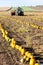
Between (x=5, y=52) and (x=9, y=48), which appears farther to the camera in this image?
(x=9, y=48)

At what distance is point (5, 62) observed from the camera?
10453 millimetres

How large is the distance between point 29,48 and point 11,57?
283 cm

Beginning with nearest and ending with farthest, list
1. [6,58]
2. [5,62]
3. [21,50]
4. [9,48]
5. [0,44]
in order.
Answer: [5,62] → [6,58] → [21,50] → [9,48] → [0,44]

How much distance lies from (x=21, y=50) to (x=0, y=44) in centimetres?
250

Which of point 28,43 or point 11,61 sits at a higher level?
point 11,61

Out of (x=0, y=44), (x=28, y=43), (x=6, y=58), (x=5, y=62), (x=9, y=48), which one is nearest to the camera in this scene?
(x=5, y=62)

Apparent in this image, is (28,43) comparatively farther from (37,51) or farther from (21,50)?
(21,50)

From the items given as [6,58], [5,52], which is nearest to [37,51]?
[5,52]

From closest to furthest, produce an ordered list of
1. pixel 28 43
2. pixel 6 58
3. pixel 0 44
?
pixel 6 58, pixel 0 44, pixel 28 43

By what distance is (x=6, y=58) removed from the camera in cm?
Result: 1115

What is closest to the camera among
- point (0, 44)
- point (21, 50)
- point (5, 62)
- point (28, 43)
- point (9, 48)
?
point (5, 62)

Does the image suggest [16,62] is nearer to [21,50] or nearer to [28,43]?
[21,50]

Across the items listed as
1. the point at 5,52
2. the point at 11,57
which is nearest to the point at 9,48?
the point at 5,52

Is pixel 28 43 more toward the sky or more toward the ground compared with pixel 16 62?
more toward the ground
